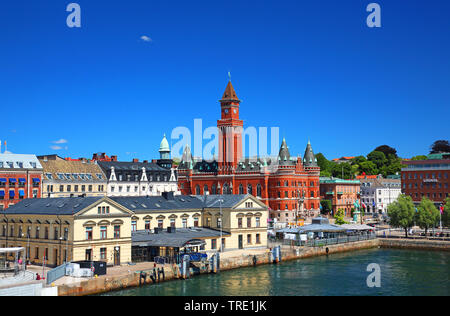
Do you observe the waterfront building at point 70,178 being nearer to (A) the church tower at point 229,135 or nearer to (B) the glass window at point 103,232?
(A) the church tower at point 229,135

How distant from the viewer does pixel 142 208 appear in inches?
2625

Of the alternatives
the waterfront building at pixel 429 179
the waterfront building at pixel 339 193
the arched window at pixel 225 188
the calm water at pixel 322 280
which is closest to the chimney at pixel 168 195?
the calm water at pixel 322 280

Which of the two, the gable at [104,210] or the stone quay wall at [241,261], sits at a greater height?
the gable at [104,210]

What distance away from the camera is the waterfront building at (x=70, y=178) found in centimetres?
9362

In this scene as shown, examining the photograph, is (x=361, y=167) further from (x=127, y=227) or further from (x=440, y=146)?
(x=127, y=227)

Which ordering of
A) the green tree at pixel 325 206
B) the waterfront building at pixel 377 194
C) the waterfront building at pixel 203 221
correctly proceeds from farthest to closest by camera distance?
the waterfront building at pixel 377 194 < the green tree at pixel 325 206 < the waterfront building at pixel 203 221

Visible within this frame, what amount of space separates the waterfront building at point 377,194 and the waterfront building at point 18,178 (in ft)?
325

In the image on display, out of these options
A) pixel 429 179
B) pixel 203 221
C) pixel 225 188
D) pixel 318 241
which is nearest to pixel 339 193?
pixel 429 179

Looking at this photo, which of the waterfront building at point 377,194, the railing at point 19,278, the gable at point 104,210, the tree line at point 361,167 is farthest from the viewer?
the tree line at point 361,167

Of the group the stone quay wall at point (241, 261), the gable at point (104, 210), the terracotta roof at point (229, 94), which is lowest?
the stone quay wall at point (241, 261)

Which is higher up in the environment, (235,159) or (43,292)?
(235,159)
